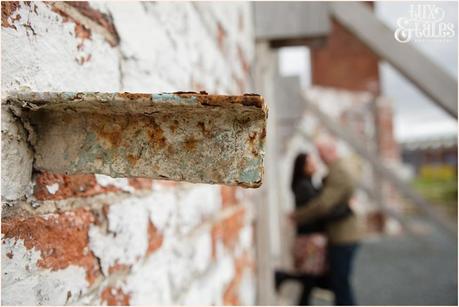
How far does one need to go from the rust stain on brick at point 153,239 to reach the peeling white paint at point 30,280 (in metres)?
0.26

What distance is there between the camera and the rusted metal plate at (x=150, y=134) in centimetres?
40

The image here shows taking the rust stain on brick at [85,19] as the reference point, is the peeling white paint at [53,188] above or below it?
below

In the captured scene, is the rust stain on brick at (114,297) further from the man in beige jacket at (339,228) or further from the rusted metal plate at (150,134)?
the man in beige jacket at (339,228)

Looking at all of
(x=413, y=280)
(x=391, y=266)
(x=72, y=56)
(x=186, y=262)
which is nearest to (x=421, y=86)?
(x=186, y=262)

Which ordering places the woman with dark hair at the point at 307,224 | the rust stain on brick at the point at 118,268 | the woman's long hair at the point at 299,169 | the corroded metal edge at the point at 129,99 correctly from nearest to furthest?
the corroded metal edge at the point at 129,99 → the rust stain on brick at the point at 118,268 → the woman with dark hair at the point at 307,224 → the woman's long hair at the point at 299,169

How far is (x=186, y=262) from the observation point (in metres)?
1.07

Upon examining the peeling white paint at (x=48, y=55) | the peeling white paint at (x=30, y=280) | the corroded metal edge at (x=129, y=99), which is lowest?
the peeling white paint at (x=30, y=280)

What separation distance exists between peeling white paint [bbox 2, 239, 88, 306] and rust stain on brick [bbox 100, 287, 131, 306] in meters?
0.09

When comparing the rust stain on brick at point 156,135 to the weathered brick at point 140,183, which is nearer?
the rust stain on brick at point 156,135

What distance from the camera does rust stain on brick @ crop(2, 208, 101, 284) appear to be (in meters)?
0.49

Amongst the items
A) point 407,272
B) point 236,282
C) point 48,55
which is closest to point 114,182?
point 48,55

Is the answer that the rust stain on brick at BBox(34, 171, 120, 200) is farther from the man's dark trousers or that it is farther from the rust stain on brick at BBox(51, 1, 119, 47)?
the man's dark trousers

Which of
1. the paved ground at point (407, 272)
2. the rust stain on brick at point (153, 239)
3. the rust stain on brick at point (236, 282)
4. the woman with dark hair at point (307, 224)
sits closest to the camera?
the rust stain on brick at point (153, 239)

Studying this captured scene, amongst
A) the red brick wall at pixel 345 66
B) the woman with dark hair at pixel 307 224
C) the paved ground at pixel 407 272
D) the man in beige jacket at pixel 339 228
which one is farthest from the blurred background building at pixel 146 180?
the red brick wall at pixel 345 66
